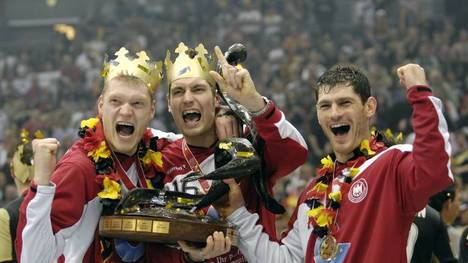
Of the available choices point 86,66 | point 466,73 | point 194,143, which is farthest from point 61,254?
point 86,66

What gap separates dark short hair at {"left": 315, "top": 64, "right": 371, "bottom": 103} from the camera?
5117mm

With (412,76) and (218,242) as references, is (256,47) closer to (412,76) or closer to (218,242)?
(218,242)

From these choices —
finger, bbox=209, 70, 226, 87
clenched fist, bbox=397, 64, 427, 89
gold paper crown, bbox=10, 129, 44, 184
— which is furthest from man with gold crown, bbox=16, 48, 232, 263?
gold paper crown, bbox=10, 129, 44, 184

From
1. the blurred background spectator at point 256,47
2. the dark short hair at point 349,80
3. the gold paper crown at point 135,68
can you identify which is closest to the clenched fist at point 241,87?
the dark short hair at point 349,80

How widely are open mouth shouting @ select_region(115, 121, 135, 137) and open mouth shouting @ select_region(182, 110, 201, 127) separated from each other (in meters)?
0.34

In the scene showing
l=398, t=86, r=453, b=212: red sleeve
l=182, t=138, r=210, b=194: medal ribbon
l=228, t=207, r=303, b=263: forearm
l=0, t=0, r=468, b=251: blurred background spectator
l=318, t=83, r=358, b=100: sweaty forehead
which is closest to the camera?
l=398, t=86, r=453, b=212: red sleeve

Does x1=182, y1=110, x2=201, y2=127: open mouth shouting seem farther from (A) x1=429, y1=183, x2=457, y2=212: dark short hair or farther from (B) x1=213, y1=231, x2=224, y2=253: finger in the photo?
(A) x1=429, y1=183, x2=457, y2=212: dark short hair

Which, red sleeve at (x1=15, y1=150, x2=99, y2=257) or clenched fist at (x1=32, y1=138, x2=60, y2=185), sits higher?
clenched fist at (x1=32, y1=138, x2=60, y2=185)

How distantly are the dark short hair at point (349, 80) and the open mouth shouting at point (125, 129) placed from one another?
110cm

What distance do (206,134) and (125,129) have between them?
20.1 inches

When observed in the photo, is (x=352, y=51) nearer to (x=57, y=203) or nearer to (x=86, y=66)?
(x=86, y=66)

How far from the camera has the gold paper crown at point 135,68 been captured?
563 cm

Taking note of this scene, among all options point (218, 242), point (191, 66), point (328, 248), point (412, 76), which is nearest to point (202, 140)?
point (191, 66)

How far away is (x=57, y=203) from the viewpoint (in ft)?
16.9
